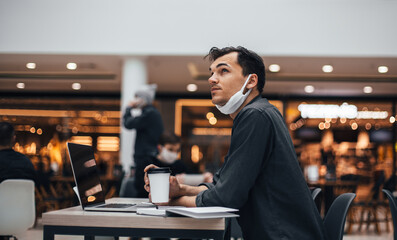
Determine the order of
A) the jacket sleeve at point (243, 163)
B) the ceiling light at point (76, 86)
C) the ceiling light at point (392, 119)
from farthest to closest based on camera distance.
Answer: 1. the ceiling light at point (392, 119)
2. the ceiling light at point (76, 86)
3. the jacket sleeve at point (243, 163)

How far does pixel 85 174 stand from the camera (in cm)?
218

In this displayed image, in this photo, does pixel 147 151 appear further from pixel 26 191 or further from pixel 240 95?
pixel 240 95

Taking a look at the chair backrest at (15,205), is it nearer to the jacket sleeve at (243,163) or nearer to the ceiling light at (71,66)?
the jacket sleeve at (243,163)

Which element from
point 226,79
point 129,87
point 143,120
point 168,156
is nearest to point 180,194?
point 226,79

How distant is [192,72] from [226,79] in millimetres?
8079

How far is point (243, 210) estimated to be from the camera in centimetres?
190

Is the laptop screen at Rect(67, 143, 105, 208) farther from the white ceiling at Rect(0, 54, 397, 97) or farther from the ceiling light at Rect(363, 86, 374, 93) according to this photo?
the ceiling light at Rect(363, 86, 374, 93)

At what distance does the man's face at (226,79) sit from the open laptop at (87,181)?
1.99ft

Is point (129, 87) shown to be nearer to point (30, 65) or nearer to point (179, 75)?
point (179, 75)

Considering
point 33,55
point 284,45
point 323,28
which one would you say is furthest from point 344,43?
point 33,55

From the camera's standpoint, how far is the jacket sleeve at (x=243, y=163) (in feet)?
5.88

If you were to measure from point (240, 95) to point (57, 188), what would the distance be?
784 centimetres

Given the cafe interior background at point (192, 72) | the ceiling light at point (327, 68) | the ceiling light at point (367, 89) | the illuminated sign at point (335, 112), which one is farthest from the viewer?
the illuminated sign at point (335, 112)

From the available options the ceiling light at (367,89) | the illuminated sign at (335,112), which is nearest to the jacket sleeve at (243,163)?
the ceiling light at (367,89)
